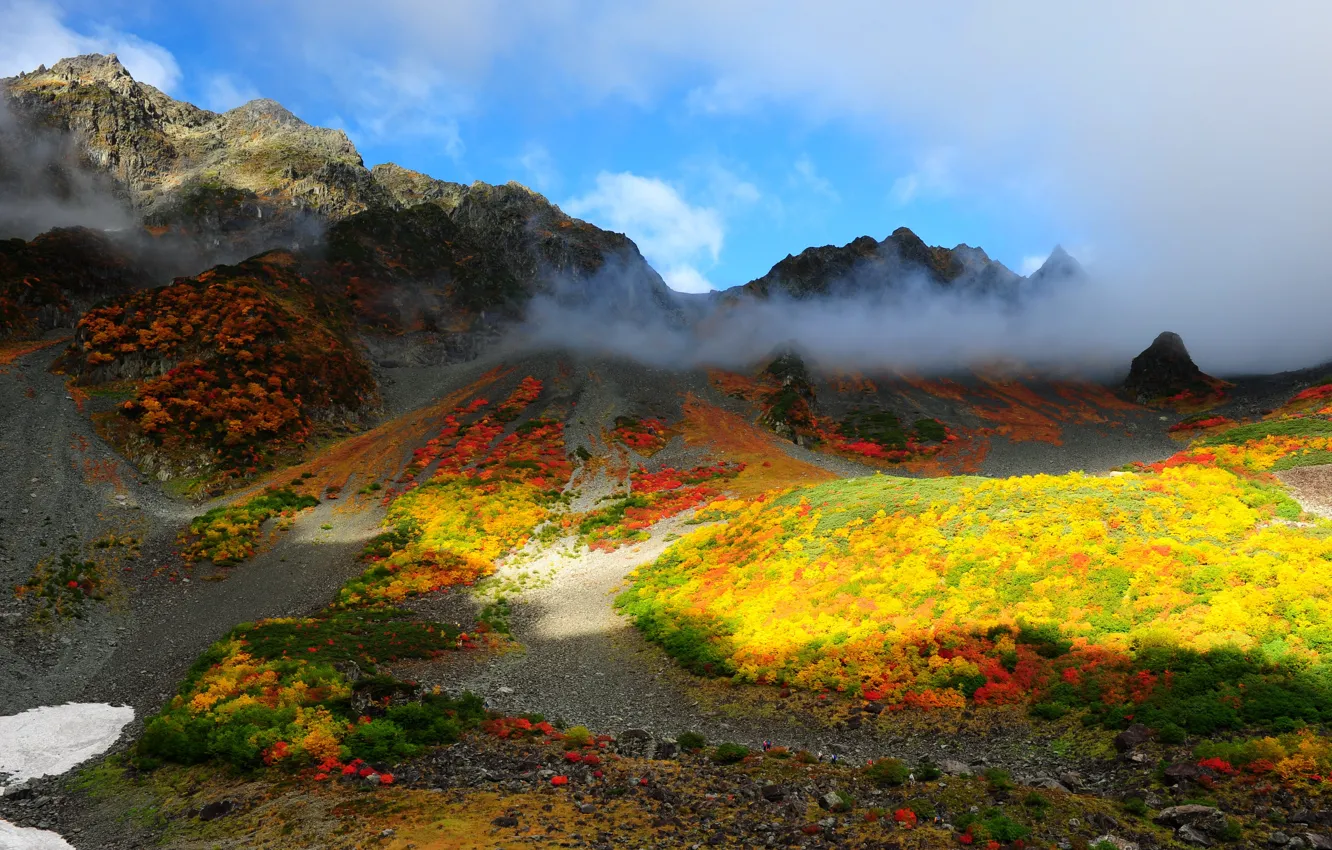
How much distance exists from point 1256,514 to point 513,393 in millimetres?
111961

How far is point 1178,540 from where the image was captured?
117ft

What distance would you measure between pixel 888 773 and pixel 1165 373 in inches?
7779

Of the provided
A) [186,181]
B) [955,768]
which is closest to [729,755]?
[955,768]

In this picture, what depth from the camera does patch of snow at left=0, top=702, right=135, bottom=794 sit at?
2802 centimetres

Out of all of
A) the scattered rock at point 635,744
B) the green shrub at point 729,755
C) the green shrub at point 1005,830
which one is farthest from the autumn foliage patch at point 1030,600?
the green shrub at point 1005,830

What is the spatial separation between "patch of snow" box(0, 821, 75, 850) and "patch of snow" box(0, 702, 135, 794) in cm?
449

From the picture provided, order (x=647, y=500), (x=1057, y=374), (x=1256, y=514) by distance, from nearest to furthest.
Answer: (x=1256, y=514) → (x=647, y=500) → (x=1057, y=374)

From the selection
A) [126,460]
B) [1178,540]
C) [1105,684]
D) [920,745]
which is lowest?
[920,745]

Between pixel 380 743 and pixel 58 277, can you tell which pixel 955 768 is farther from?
pixel 58 277

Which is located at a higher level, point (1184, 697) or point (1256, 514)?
point (1256, 514)

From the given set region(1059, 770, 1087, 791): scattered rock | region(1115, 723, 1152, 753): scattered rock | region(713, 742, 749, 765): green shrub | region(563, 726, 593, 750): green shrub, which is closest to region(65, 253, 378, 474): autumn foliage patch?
region(563, 726, 593, 750): green shrub

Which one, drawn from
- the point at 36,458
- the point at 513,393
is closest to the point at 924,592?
the point at 36,458

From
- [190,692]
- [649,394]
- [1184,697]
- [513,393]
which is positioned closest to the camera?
[1184,697]

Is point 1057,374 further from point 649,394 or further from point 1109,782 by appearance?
point 1109,782
